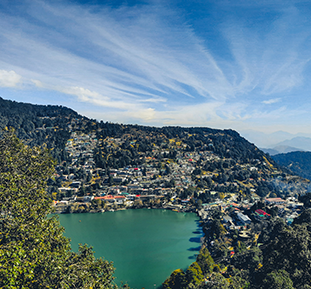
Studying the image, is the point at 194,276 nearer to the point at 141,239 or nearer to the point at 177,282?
the point at 177,282

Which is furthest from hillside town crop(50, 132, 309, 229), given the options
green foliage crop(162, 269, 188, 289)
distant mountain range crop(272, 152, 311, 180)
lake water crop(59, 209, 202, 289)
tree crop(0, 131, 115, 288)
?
distant mountain range crop(272, 152, 311, 180)

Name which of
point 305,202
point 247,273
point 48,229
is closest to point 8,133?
point 48,229

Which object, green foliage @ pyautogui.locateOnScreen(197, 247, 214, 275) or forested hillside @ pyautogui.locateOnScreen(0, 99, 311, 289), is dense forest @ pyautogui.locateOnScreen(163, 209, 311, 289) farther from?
green foliage @ pyautogui.locateOnScreen(197, 247, 214, 275)

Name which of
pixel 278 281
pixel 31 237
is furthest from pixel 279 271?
pixel 31 237

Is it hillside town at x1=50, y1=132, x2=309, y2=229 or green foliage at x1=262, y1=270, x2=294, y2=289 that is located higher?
green foliage at x1=262, y1=270, x2=294, y2=289

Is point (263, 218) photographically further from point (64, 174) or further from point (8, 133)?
point (64, 174)
